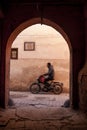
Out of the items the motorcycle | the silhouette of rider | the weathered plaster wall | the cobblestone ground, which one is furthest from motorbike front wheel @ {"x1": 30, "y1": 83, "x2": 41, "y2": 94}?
the cobblestone ground

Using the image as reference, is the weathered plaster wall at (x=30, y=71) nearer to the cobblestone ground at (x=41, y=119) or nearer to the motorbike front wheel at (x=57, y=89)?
the motorbike front wheel at (x=57, y=89)

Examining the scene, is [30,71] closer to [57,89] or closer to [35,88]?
[35,88]

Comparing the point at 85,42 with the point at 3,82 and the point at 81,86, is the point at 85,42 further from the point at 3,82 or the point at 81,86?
the point at 3,82

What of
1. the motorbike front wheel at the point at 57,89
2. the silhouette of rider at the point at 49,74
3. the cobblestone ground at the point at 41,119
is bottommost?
the cobblestone ground at the point at 41,119

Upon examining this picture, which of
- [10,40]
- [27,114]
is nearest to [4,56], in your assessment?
[10,40]

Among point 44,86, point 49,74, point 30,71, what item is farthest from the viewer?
point 30,71

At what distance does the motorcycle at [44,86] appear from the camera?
11.3m

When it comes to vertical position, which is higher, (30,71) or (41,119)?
(30,71)

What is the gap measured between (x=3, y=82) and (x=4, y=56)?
2.48ft

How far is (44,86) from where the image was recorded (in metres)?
11.3

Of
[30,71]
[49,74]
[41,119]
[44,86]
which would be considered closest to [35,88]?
[44,86]

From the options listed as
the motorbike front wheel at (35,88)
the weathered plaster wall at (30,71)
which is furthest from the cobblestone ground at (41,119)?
the weathered plaster wall at (30,71)

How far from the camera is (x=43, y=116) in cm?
581

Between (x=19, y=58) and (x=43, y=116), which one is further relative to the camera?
(x=19, y=58)
